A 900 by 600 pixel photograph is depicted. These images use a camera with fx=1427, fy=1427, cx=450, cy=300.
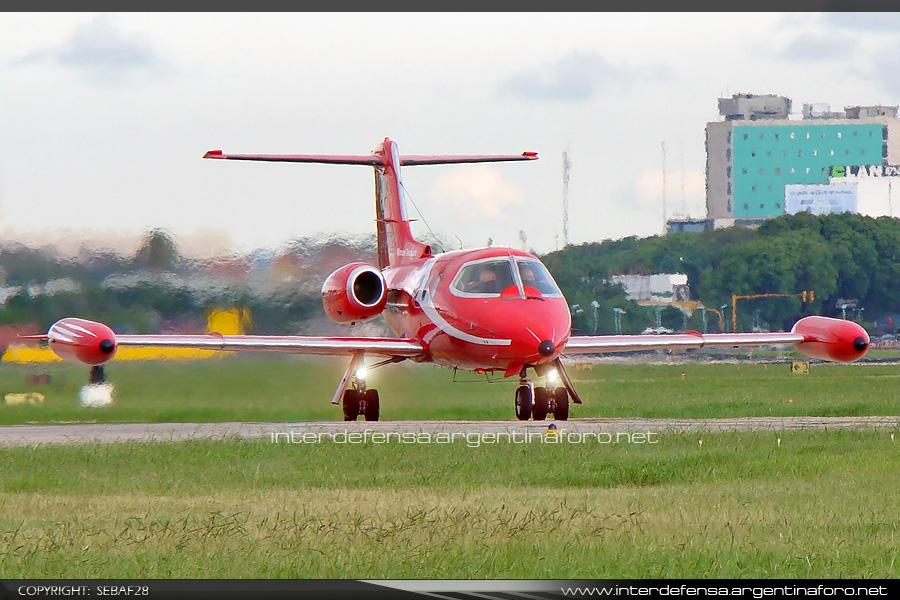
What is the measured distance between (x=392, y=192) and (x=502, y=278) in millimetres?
8233

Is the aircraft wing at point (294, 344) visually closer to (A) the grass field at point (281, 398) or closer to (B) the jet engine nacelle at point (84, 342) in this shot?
(A) the grass field at point (281, 398)

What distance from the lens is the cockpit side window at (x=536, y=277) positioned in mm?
27484

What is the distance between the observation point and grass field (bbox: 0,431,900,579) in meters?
11.4

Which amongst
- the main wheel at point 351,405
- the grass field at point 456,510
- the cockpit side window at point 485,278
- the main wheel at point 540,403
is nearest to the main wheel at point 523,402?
the main wheel at point 540,403

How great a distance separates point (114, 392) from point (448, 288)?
24.1 ft

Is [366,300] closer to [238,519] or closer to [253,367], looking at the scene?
[253,367]

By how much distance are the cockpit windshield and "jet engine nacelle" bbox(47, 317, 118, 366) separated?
6763 millimetres

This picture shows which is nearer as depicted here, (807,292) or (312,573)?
(312,573)

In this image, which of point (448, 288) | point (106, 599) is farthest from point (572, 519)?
point (448, 288)

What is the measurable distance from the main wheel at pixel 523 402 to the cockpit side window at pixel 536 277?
2.36 metres

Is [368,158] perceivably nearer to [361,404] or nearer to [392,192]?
[392,192]

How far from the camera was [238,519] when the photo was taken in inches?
548

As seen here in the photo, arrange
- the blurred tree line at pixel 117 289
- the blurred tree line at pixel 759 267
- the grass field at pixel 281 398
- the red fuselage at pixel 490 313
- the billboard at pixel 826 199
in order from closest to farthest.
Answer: the red fuselage at pixel 490 313
the blurred tree line at pixel 117 289
the grass field at pixel 281 398
the blurred tree line at pixel 759 267
the billboard at pixel 826 199

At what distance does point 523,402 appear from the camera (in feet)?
95.6
